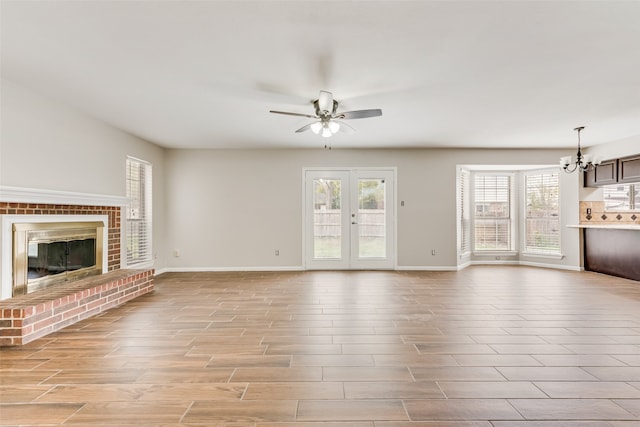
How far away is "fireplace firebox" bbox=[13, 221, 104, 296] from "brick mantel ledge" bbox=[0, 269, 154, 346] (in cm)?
13

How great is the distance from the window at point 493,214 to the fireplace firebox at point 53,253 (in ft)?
23.5

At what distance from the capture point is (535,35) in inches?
96.3

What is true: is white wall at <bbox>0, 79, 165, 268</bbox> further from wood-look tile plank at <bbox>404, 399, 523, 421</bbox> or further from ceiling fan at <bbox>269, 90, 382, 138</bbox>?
wood-look tile plank at <bbox>404, 399, 523, 421</bbox>

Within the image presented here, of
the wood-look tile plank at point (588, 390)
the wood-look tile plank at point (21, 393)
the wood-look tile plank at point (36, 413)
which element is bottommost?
the wood-look tile plank at point (36, 413)

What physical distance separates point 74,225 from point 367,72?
390 cm

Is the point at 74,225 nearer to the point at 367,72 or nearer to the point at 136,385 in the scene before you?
the point at 136,385

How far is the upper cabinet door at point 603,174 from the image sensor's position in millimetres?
5980

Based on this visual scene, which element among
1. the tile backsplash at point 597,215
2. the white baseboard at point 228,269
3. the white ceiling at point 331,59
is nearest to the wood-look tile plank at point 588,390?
the white ceiling at point 331,59

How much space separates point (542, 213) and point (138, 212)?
7979 millimetres

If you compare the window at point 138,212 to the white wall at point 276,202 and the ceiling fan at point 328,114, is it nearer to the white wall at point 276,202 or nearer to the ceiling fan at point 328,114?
the white wall at point 276,202

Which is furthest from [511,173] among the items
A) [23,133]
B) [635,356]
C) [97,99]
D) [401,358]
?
[23,133]

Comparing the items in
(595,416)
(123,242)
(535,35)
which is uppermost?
(535,35)

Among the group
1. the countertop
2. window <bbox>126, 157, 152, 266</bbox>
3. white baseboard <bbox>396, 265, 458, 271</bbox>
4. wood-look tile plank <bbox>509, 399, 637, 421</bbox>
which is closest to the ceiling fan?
wood-look tile plank <bbox>509, 399, 637, 421</bbox>

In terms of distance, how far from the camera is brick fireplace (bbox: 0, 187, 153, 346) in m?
2.84
